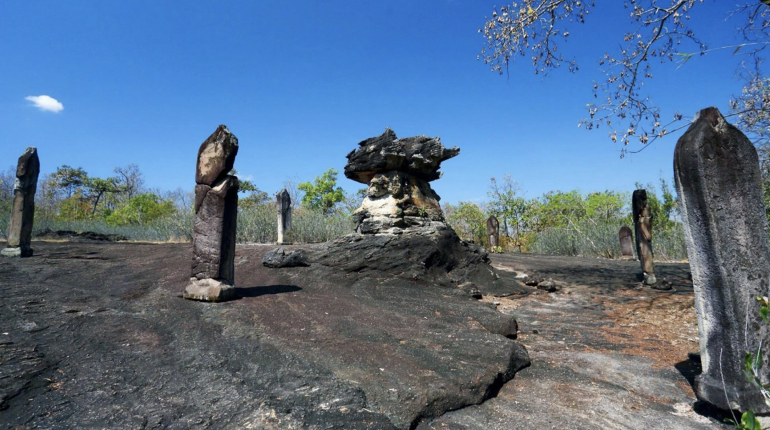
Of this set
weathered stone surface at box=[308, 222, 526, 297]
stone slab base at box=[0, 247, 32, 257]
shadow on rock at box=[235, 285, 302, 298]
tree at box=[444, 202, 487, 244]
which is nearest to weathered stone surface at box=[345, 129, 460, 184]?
weathered stone surface at box=[308, 222, 526, 297]

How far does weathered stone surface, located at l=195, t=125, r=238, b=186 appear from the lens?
232 inches

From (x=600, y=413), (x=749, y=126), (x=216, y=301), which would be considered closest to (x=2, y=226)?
(x=216, y=301)

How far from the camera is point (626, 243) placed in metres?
15.0

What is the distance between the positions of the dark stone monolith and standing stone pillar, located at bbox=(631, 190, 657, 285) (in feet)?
20.9

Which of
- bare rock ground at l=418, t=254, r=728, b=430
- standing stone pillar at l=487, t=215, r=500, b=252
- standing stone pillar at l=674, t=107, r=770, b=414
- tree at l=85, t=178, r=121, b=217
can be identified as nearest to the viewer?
standing stone pillar at l=674, t=107, r=770, b=414

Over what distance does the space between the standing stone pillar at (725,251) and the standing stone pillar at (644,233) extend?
19.9 feet

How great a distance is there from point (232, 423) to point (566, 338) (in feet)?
15.0

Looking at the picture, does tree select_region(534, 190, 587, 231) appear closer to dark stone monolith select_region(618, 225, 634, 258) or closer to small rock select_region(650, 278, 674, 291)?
dark stone monolith select_region(618, 225, 634, 258)

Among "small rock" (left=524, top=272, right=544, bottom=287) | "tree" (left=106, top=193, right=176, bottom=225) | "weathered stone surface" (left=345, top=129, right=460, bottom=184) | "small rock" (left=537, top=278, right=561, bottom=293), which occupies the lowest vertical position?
"small rock" (left=537, top=278, right=561, bottom=293)

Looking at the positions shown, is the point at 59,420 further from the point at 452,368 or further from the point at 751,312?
the point at 751,312

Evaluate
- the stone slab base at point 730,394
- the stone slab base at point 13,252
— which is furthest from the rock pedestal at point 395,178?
the stone slab base at point 13,252

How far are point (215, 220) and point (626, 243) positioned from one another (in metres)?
14.1

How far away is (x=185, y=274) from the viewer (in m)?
7.50

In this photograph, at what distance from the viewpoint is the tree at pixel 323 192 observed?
117 feet
